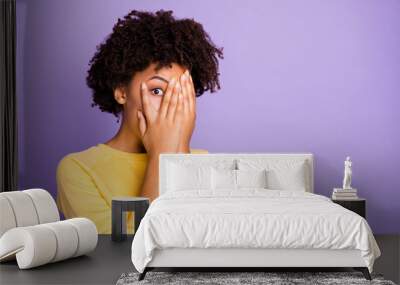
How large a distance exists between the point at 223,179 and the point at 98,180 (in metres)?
1.51

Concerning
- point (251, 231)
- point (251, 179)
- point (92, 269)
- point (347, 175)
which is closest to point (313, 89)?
point (347, 175)

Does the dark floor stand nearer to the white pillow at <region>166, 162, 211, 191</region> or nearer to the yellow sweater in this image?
the white pillow at <region>166, 162, 211, 191</region>

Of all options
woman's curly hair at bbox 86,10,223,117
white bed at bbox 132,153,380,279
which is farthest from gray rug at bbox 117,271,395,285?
woman's curly hair at bbox 86,10,223,117

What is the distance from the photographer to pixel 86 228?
18.1ft

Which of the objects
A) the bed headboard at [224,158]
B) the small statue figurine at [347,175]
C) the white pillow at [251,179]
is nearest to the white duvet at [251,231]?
the white pillow at [251,179]

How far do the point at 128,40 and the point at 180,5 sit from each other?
684 mm

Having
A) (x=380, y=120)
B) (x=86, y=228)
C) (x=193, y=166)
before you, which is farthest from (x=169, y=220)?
(x=380, y=120)

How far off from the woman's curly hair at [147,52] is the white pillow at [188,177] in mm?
916

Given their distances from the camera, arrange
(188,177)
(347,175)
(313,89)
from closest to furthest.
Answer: (188,177), (347,175), (313,89)

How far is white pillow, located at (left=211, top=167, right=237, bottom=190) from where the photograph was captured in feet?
20.7

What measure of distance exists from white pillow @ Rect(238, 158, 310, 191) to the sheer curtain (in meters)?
2.41

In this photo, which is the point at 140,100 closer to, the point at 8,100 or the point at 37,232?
the point at 8,100

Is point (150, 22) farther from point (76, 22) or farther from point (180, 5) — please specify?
point (76, 22)

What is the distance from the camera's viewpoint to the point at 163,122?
22.8 ft
